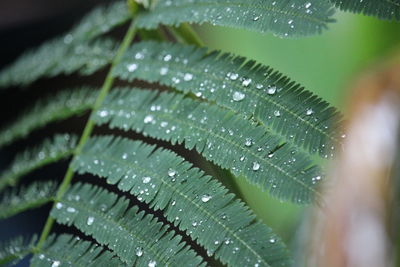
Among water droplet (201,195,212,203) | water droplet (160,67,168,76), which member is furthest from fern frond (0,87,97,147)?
water droplet (201,195,212,203)

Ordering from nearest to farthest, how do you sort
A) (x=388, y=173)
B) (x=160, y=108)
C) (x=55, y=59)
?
(x=388, y=173), (x=160, y=108), (x=55, y=59)

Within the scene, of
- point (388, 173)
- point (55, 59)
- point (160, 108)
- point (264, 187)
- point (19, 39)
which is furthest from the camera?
point (19, 39)

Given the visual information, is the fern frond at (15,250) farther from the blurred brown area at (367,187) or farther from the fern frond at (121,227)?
the blurred brown area at (367,187)

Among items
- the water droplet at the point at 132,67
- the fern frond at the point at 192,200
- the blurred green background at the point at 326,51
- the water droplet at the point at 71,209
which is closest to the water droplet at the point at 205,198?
the fern frond at the point at 192,200

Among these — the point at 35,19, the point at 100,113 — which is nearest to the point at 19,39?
the point at 35,19

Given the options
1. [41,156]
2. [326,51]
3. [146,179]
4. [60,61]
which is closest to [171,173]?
[146,179]

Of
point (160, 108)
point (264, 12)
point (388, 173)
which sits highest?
point (264, 12)

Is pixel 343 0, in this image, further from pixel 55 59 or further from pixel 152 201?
pixel 55 59
